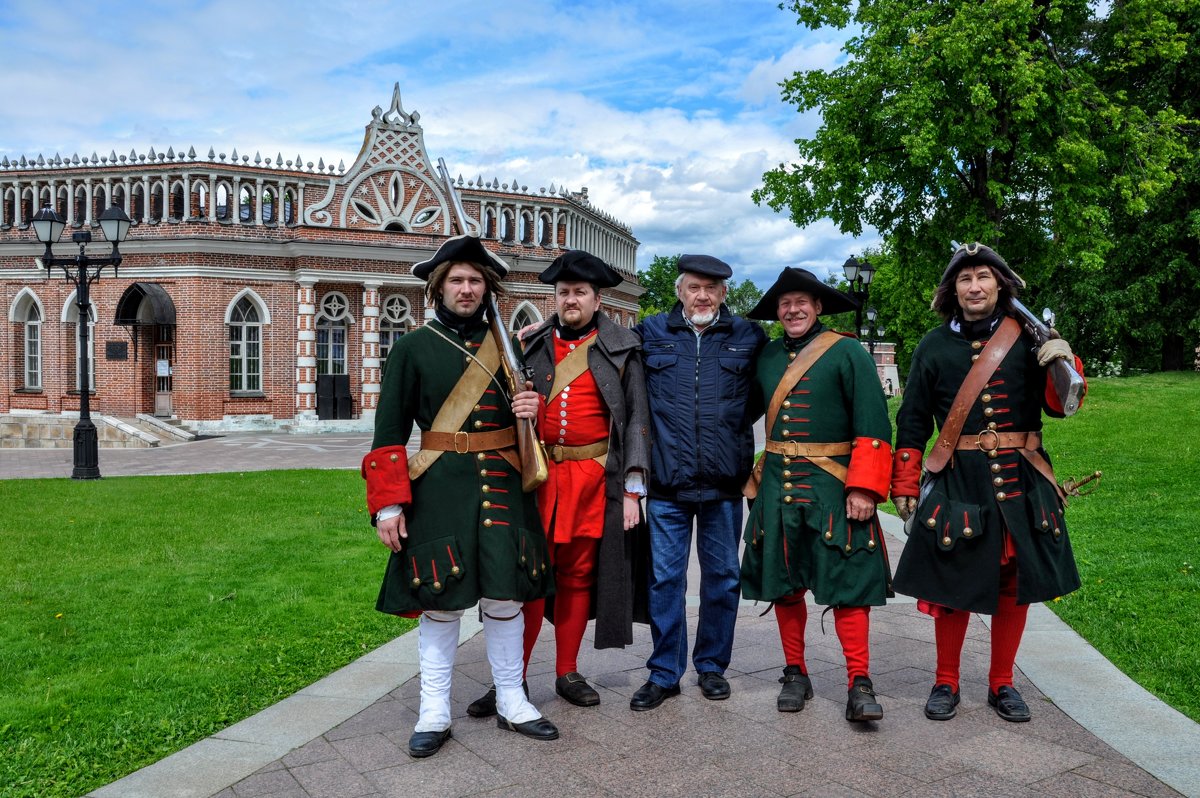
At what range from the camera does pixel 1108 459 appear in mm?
14586

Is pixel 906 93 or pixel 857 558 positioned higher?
pixel 906 93

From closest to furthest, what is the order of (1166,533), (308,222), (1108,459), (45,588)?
(45,588)
(1166,533)
(1108,459)
(308,222)

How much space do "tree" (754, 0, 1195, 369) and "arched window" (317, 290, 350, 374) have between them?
1316 centimetres

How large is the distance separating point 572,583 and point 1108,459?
39.5 feet

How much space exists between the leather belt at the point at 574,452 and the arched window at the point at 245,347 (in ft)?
85.8

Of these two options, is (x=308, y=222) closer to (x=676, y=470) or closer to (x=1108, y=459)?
(x=1108, y=459)

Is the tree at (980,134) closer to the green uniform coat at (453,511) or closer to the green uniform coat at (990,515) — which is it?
the green uniform coat at (990,515)

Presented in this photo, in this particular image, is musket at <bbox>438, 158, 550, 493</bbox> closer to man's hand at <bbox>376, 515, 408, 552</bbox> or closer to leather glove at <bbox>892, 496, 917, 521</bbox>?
man's hand at <bbox>376, 515, 408, 552</bbox>

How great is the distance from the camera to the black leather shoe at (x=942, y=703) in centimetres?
479

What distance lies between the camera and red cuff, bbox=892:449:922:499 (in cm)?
493

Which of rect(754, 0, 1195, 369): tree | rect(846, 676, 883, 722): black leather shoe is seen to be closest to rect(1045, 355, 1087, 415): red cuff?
rect(846, 676, 883, 722): black leather shoe

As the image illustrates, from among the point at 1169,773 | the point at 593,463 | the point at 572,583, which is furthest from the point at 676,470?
the point at 1169,773

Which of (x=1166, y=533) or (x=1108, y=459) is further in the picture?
(x=1108, y=459)

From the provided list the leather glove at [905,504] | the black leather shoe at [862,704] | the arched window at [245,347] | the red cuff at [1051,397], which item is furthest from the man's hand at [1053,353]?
the arched window at [245,347]
